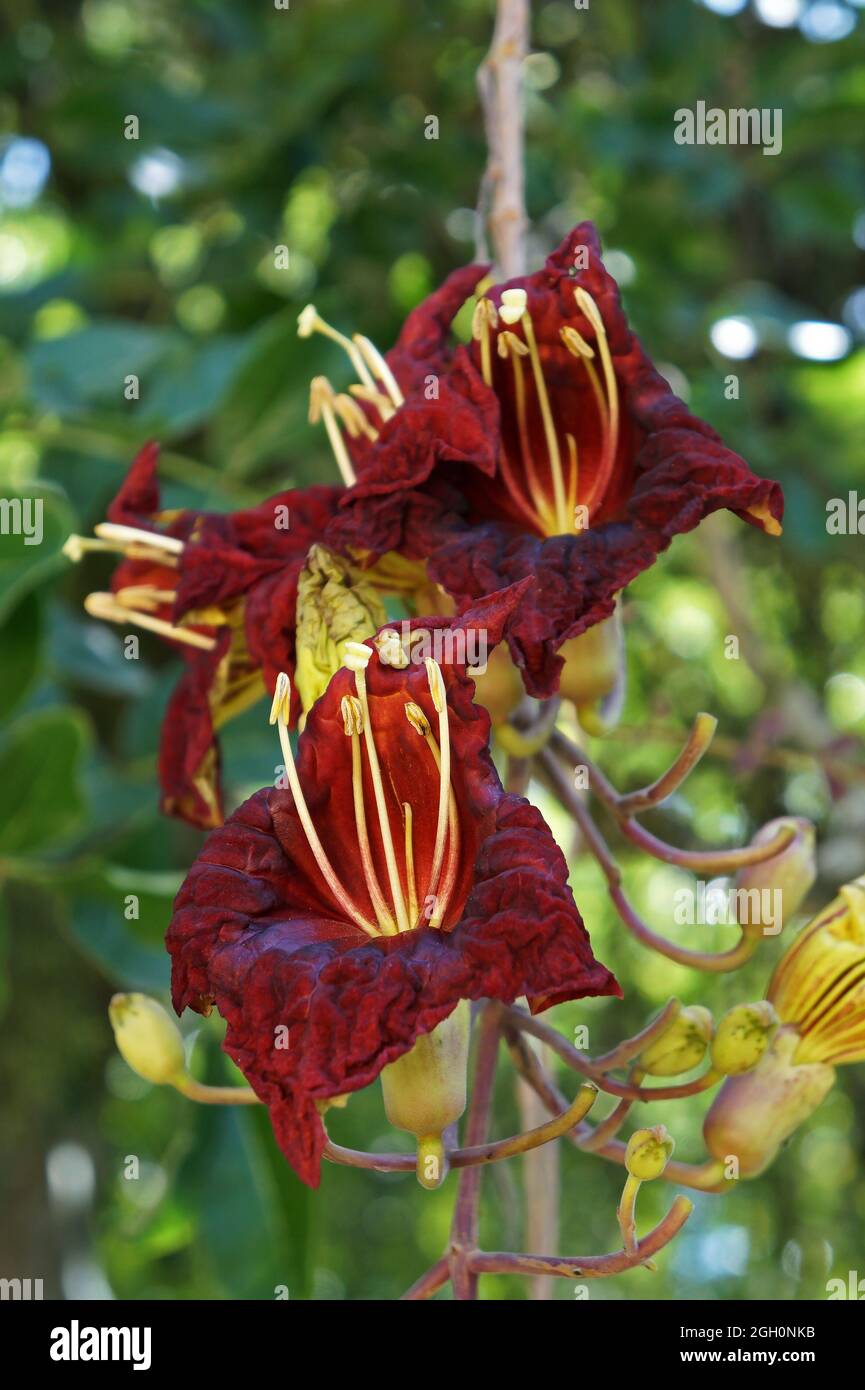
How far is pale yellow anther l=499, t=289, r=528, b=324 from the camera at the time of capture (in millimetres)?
1030

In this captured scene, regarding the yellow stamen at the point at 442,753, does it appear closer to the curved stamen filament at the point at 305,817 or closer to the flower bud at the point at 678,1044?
the curved stamen filament at the point at 305,817

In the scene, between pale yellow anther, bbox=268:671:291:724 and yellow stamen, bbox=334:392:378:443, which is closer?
pale yellow anther, bbox=268:671:291:724

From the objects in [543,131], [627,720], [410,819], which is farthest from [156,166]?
[410,819]

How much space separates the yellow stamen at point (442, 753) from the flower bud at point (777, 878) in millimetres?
330

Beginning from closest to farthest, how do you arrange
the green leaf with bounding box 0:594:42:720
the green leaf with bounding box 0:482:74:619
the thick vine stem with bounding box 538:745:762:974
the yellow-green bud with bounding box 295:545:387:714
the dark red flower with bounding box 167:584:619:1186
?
the dark red flower with bounding box 167:584:619:1186 < the yellow-green bud with bounding box 295:545:387:714 < the thick vine stem with bounding box 538:745:762:974 < the green leaf with bounding box 0:482:74:619 < the green leaf with bounding box 0:594:42:720

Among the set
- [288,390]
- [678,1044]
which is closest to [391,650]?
[678,1044]

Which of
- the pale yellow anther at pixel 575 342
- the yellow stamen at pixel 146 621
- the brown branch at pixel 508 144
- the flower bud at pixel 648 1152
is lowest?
the flower bud at pixel 648 1152

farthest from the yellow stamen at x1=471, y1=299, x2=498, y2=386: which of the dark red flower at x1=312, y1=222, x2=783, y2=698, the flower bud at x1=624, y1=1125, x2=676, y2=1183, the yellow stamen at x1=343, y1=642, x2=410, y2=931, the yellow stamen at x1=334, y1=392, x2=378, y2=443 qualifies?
the flower bud at x1=624, y1=1125, x2=676, y2=1183

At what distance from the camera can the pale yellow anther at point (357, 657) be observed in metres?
0.89

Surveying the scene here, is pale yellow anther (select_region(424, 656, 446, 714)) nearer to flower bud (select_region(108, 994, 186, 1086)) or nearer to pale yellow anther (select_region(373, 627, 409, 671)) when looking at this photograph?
pale yellow anther (select_region(373, 627, 409, 671))

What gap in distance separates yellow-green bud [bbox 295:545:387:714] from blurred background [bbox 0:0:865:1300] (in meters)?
0.52

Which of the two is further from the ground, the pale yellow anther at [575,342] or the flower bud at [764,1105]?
the pale yellow anther at [575,342]

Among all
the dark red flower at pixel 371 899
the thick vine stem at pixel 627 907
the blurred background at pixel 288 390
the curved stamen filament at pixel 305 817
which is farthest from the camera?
the blurred background at pixel 288 390

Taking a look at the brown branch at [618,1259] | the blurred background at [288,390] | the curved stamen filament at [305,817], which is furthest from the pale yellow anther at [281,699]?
the blurred background at [288,390]
